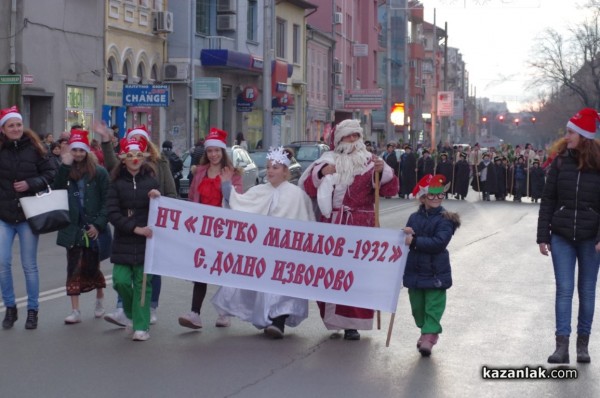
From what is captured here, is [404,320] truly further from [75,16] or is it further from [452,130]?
[452,130]

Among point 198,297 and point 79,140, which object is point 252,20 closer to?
point 79,140

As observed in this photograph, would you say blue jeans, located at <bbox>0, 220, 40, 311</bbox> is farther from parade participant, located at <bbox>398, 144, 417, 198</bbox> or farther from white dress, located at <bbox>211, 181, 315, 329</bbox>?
parade participant, located at <bbox>398, 144, 417, 198</bbox>

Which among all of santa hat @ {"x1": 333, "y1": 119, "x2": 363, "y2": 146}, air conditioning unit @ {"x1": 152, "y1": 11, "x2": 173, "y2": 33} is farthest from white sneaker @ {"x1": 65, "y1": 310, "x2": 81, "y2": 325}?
air conditioning unit @ {"x1": 152, "y1": 11, "x2": 173, "y2": 33}

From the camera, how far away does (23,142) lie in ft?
35.1

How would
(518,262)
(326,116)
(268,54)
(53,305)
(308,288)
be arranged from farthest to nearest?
(326,116), (268,54), (518,262), (53,305), (308,288)

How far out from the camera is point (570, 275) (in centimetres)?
917

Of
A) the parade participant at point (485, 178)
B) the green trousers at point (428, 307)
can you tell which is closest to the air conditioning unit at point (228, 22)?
the parade participant at point (485, 178)

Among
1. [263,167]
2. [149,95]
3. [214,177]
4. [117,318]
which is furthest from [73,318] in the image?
[263,167]

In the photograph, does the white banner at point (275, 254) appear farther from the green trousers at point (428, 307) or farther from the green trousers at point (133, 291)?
the green trousers at point (428, 307)

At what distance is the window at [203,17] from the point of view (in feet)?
140

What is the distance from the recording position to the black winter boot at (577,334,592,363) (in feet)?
29.9

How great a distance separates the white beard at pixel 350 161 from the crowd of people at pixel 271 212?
0.01 meters

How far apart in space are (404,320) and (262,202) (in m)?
1.91

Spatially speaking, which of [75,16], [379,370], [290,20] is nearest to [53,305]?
[379,370]
